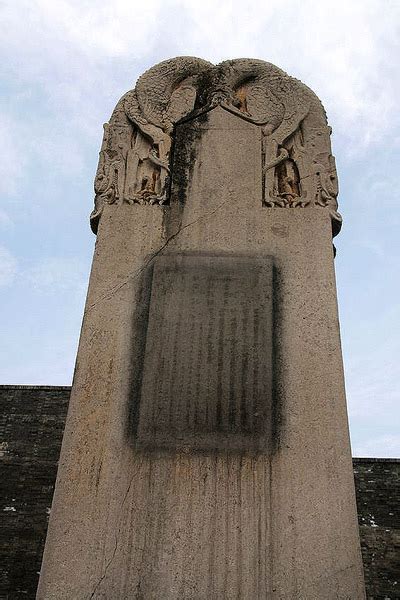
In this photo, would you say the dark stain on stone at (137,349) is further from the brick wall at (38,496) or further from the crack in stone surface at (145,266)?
the brick wall at (38,496)

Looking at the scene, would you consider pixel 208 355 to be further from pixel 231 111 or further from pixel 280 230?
pixel 231 111

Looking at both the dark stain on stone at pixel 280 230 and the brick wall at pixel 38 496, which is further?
the brick wall at pixel 38 496

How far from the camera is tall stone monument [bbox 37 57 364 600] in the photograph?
3.73 metres

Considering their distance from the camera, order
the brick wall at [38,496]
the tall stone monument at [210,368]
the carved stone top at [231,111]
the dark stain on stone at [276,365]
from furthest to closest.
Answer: the brick wall at [38,496], the carved stone top at [231,111], the dark stain on stone at [276,365], the tall stone monument at [210,368]

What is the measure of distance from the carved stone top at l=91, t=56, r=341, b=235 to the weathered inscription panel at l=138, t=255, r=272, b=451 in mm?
763

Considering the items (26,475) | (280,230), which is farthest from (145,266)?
(26,475)

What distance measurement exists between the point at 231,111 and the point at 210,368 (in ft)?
8.04

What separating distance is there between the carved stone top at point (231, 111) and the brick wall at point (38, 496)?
12.1 metres

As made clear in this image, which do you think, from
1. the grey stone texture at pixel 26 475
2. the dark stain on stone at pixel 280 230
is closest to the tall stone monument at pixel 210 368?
the dark stain on stone at pixel 280 230

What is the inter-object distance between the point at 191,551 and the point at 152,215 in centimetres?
250

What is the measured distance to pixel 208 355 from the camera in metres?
4.36

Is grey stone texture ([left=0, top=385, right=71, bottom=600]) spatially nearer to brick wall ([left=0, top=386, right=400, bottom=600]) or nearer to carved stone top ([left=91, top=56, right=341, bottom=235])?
brick wall ([left=0, top=386, right=400, bottom=600])

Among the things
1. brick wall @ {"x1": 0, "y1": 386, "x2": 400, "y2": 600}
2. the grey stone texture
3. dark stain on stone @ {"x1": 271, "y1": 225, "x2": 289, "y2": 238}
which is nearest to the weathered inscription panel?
dark stain on stone @ {"x1": 271, "y1": 225, "x2": 289, "y2": 238}

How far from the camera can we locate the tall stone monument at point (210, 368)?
12.3ft
